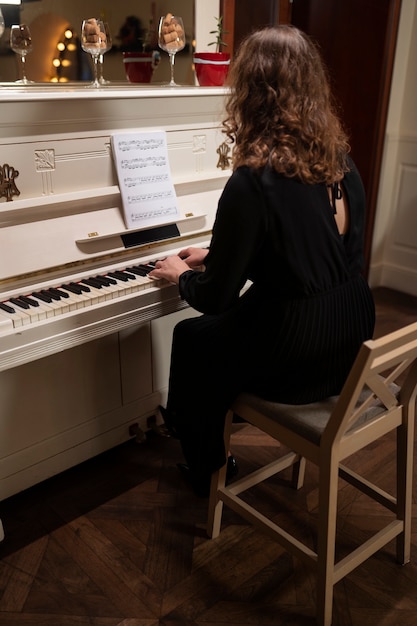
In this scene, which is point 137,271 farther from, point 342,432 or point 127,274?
point 342,432

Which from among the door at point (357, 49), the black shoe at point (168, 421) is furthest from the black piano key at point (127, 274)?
the door at point (357, 49)

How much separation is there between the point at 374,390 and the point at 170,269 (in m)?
0.71

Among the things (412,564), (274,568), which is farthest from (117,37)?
(412,564)

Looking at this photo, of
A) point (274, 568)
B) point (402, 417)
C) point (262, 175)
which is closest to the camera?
point (262, 175)

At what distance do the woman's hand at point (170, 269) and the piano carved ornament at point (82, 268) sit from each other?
0.04 meters

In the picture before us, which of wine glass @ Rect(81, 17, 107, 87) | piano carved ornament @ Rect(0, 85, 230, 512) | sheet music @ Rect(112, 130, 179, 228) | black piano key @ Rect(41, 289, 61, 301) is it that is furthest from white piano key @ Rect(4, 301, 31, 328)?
wine glass @ Rect(81, 17, 107, 87)

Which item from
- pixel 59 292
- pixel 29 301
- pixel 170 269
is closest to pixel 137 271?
pixel 170 269

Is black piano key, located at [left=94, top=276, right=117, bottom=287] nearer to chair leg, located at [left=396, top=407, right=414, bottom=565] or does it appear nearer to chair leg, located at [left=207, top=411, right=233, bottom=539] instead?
chair leg, located at [left=207, top=411, right=233, bottom=539]

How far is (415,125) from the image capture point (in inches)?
150

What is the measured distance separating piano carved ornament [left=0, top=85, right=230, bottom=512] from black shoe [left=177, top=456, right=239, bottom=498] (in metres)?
0.28

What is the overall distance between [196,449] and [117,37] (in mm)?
1552

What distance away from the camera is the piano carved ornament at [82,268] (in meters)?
1.71

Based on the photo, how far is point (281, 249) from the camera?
4.93 feet

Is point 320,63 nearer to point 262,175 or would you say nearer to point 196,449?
point 262,175
